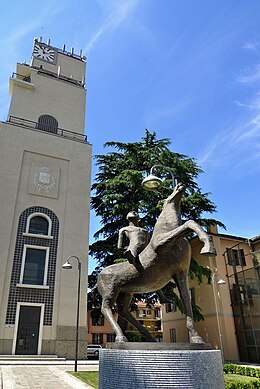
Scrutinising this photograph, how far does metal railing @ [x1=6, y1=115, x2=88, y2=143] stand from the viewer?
24.8 m

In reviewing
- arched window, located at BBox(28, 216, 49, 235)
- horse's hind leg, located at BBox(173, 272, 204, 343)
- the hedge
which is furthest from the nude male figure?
arched window, located at BBox(28, 216, 49, 235)

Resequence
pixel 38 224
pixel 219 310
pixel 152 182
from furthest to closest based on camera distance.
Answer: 1. pixel 219 310
2. pixel 38 224
3. pixel 152 182

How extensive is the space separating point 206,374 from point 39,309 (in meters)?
18.3

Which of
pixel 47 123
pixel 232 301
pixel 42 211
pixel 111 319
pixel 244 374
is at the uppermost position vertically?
pixel 47 123

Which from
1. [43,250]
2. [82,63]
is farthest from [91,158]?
[82,63]

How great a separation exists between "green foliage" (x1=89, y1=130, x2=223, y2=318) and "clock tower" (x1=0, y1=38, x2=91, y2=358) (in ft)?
5.19

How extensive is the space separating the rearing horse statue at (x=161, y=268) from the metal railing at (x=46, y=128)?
2219cm

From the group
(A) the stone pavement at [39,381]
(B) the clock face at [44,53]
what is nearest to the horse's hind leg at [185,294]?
(A) the stone pavement at [39,381]

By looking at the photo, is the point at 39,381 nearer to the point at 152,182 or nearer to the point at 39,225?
the point at 152,182

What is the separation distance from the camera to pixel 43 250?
21.8 meters

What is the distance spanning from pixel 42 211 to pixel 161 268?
19.4 m

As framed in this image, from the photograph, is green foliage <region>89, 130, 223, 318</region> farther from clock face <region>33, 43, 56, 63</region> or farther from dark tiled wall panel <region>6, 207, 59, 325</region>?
clock face <region>33, 43, 56, 63</region>

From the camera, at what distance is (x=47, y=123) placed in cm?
2656

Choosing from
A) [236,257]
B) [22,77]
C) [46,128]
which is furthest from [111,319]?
[22,77]
